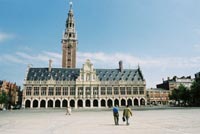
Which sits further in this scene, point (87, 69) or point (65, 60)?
point (65, 60)

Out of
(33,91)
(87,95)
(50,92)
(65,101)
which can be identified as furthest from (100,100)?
(33,91)

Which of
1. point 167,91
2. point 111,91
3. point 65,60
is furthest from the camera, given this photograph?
point 167,91

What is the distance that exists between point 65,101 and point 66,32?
33093 mm

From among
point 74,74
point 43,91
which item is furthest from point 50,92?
point 74,74

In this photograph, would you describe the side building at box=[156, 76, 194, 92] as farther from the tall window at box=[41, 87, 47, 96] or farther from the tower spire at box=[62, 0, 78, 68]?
the tall window at box=[41, 87, 47, 96]

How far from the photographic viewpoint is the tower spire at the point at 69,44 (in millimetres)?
93519

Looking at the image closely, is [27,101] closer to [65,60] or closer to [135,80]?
[65,60]

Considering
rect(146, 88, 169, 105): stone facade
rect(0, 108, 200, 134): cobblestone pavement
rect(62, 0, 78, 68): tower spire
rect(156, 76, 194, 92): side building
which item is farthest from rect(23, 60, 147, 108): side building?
Result: rect(0, 108, 200, 134): cobblestone pavement

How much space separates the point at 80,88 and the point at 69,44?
2381cm

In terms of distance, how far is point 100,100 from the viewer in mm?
78812

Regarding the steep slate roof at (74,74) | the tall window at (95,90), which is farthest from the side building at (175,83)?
the tall window at (95,90)

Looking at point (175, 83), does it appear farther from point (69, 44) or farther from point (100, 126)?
point (100, 126)

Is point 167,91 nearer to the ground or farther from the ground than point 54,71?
nearer to the ground

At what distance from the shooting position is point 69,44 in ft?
312
